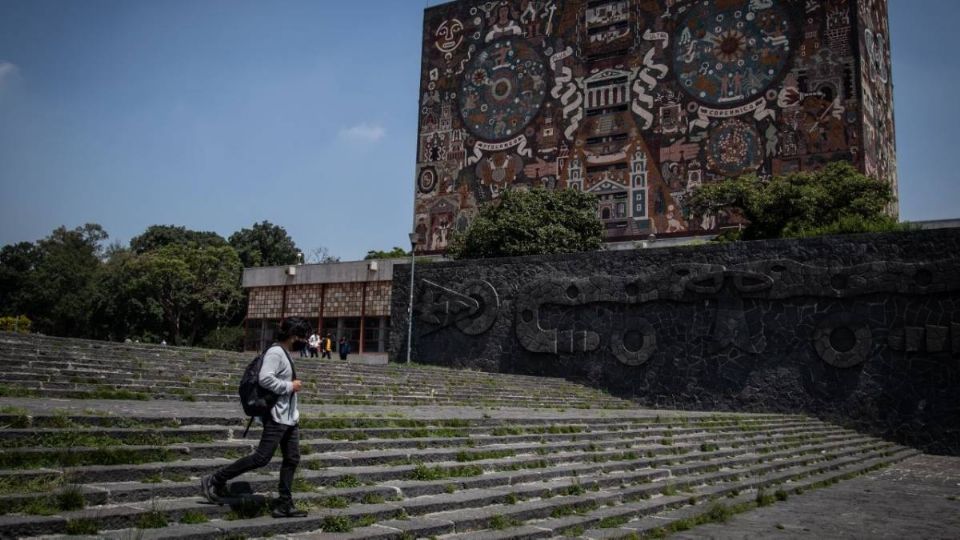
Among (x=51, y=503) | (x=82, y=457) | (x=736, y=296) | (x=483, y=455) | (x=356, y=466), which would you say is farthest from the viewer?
(x=736, y=296)

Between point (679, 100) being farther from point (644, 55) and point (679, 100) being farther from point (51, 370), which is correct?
point (51, 370)

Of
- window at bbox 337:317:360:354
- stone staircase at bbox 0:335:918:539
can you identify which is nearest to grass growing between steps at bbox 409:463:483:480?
stone staircase at bbox 0:335:918:539

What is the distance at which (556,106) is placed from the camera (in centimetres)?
3012

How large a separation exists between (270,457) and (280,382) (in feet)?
1.42

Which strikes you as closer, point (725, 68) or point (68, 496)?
point (68, 496)

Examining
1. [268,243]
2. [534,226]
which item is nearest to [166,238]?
[268,243]

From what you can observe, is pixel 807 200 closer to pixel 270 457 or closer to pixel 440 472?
pixel 440 472

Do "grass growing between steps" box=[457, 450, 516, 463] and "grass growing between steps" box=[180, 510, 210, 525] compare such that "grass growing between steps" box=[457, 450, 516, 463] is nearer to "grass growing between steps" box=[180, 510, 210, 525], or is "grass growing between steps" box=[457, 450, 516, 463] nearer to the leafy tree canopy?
"grass growing between steps" box=[180, 510, 210, 525]

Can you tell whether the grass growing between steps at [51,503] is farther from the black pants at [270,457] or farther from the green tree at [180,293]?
the green tree at [180,293]

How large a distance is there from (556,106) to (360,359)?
12.7 m

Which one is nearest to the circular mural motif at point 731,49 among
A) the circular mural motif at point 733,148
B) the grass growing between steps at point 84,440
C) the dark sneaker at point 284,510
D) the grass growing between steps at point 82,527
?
the circular mural motif at point 733,148

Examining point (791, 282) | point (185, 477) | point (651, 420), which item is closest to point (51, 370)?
point (185, 477)

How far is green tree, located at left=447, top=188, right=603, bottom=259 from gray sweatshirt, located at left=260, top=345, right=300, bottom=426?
1955cm

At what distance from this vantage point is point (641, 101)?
28.3 metres
